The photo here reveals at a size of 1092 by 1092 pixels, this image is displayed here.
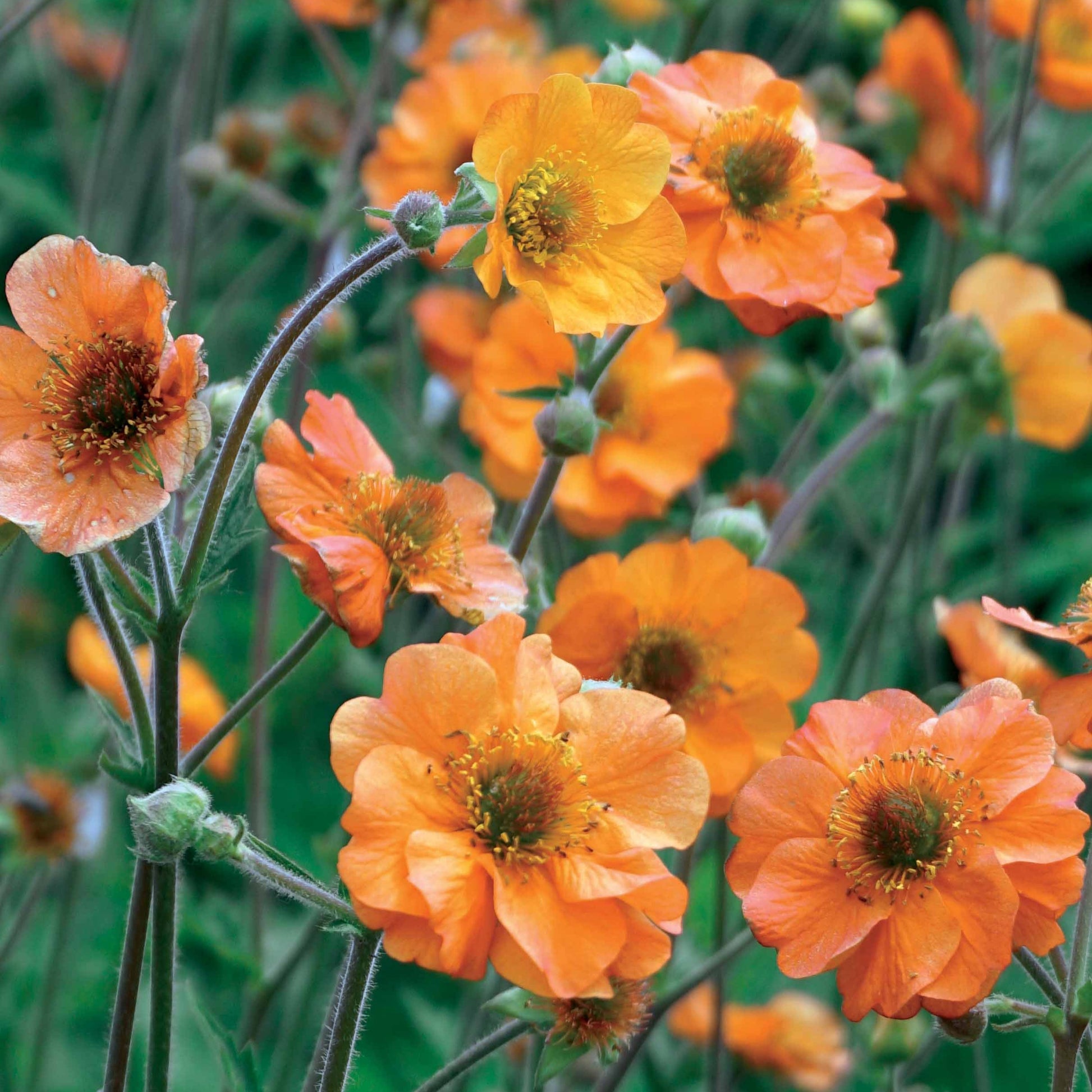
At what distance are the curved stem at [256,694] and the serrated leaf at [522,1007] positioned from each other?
20 cm

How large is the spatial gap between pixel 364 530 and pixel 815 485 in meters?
0.52

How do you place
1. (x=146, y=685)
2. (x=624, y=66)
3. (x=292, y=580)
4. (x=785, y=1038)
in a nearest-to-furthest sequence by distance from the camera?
1. (x=624, y=66)
2. (x=146, y=685)
3. (x=785, y=1038)
4. (x=292, y=580)

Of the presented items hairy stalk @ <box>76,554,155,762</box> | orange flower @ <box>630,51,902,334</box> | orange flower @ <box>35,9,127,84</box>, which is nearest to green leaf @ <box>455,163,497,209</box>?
orange flower @ <box>630,51,902,334</box>

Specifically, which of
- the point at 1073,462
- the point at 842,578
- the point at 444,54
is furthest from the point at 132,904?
the point at 1073,462

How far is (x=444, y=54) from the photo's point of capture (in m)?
1.77

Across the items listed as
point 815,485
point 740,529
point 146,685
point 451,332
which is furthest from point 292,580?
Result: point 740,529

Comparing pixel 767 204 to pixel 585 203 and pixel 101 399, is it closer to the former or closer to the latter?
pixel 585 203

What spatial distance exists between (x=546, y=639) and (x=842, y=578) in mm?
1377

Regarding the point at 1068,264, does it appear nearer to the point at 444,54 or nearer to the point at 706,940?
the point at 444,54

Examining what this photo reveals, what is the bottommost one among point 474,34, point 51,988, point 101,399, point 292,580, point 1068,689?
point 51,988

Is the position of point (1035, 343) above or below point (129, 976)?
above

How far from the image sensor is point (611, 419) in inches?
53.5

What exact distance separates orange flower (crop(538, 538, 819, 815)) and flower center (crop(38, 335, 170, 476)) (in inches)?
11.3

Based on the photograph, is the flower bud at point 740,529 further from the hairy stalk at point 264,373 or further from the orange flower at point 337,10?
the orange flower at point 337,10
